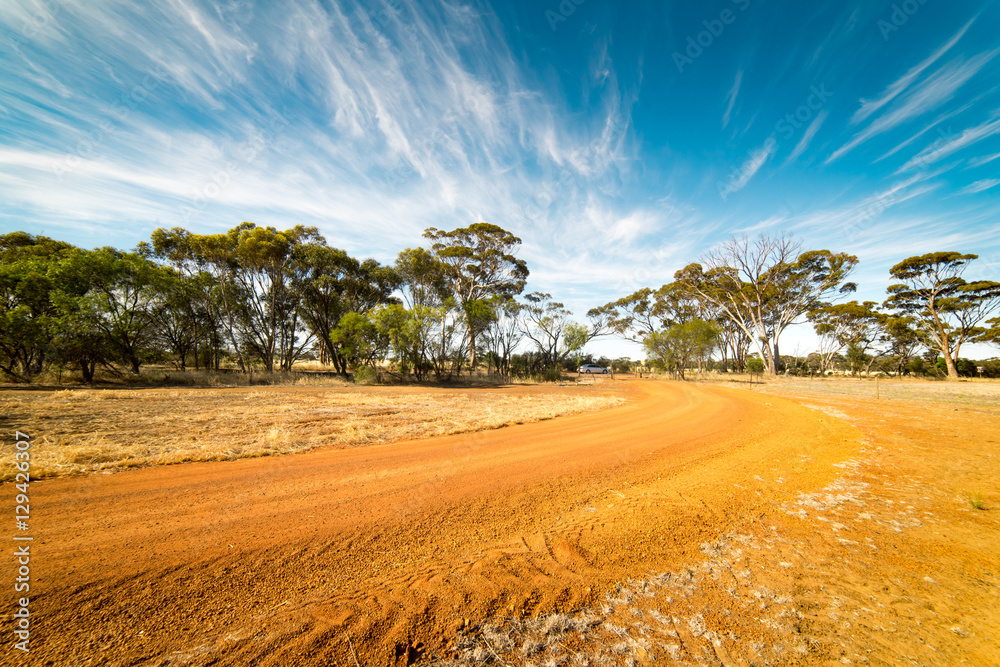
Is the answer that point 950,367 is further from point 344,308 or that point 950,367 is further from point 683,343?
point 344,308

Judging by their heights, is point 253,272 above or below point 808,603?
above

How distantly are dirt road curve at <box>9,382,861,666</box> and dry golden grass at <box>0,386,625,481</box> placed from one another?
2.36ft

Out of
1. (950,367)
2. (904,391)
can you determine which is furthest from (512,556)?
(950,367)

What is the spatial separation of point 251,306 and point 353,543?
1380 inches

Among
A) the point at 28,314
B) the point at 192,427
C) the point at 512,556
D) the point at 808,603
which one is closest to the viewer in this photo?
the point at 808,603

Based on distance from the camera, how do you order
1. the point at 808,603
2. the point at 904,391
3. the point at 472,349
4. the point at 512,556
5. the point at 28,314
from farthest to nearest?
1. the point at 472,349
2. the point at 904,391
3. the point at 28,314
4. the point at 512,556
5. the point at 808,603

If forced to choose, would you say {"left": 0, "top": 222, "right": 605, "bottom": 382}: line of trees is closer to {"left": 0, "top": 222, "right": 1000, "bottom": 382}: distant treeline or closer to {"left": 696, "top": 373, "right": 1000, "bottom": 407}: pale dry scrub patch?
{"left": 0, "top": 222, "right": 1000, "bottom": 382}: distant treeline

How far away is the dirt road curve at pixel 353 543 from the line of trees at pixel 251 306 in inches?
932

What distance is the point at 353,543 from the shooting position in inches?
126

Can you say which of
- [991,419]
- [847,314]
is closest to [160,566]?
[991,419]

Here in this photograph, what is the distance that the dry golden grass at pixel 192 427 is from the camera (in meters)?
5.29

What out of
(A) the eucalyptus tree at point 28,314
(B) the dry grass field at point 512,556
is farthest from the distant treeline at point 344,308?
(B) the dry grass field at point 512,556

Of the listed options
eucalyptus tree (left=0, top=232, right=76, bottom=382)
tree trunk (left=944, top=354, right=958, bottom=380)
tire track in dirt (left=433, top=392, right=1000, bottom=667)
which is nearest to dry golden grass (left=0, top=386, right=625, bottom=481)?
tire track in dirt (left=433, top=392, right=1000, bottom=667)

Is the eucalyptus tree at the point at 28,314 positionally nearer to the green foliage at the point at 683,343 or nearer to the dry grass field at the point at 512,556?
the dry grass field at the point at 512,556
